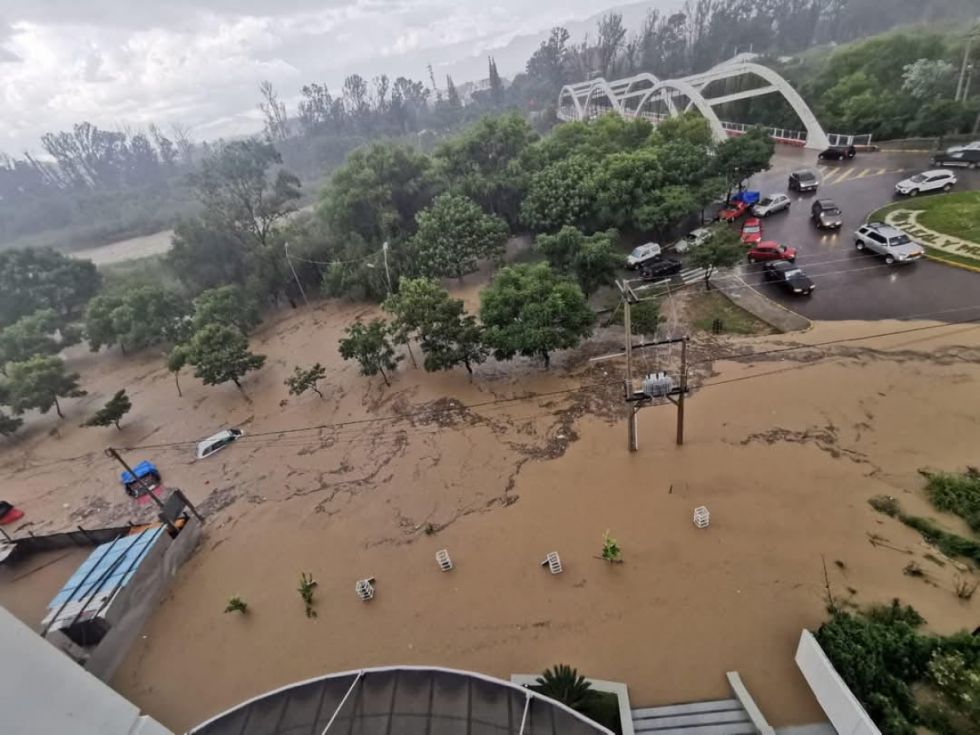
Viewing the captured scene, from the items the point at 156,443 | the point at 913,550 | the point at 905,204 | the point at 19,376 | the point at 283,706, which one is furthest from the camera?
the point at 905,204

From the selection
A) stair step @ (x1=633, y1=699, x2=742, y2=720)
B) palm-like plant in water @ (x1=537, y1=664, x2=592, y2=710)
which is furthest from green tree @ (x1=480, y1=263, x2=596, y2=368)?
stair step @ (x1=633, y1=699, x2=742, y2=720)

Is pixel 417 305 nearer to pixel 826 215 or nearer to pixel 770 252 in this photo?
pixel 770 252

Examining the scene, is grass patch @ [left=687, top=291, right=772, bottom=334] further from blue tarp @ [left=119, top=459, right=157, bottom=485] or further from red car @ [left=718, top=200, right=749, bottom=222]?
blue tarp @ [left=119, top=459, right=157, bottom=485]

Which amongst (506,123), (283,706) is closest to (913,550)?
Answer: (283,706)

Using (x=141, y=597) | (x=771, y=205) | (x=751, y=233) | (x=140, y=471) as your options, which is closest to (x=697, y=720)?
(x=141, y=597)

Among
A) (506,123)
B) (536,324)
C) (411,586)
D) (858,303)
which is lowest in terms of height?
(411,586)

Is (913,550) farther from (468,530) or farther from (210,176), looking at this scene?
(210,176)
